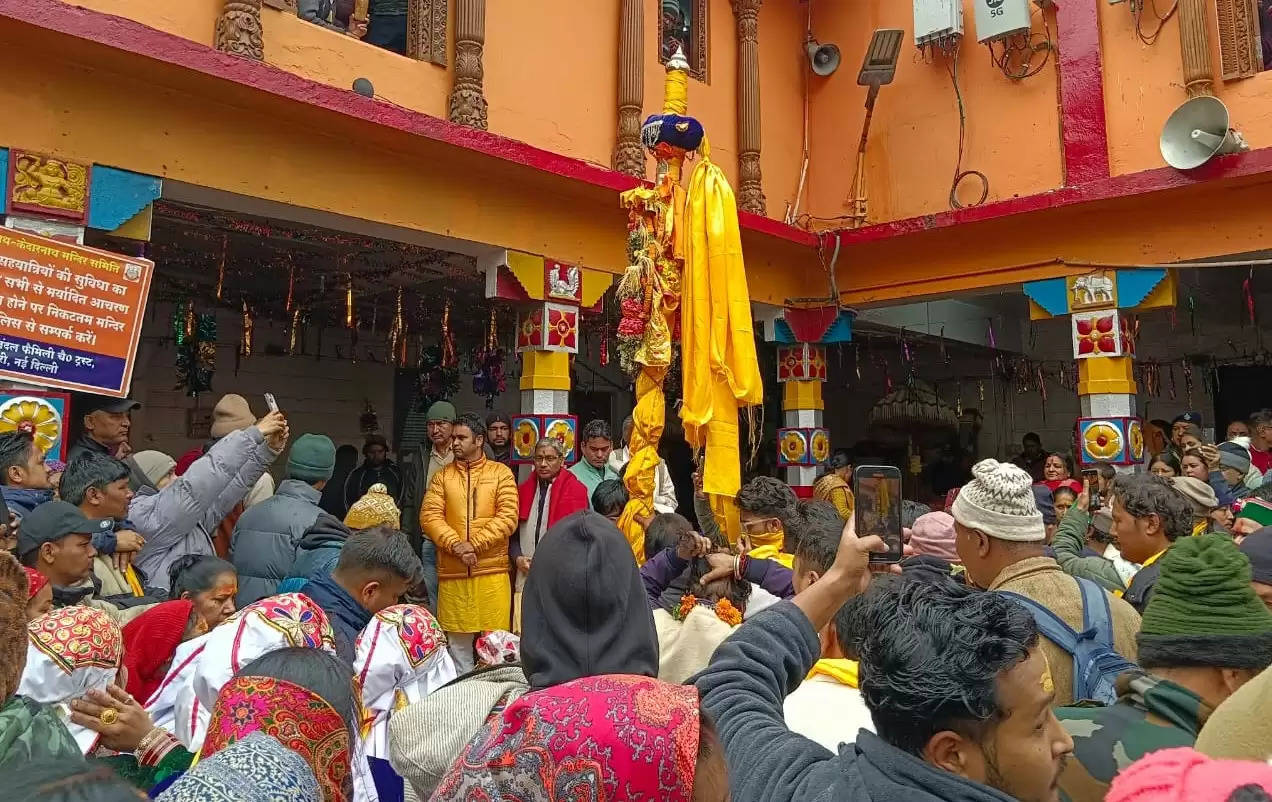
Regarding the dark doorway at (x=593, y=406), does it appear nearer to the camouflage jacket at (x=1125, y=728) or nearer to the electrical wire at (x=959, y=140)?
the electrical wire at (x=959, y=140)

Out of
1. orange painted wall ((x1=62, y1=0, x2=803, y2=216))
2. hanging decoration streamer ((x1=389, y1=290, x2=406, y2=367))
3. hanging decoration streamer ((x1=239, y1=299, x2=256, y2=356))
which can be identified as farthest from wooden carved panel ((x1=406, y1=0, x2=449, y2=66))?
hanging decoration streamer ((x1=239, y1=299, x2=256, y2=356))

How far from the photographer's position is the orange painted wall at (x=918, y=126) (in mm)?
8328

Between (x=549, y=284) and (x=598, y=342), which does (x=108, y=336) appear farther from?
(x=598, y=342)

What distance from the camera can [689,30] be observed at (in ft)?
28.1

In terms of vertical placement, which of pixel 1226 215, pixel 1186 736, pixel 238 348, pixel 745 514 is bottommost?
pixel 1186 736

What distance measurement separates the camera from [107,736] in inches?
83.2

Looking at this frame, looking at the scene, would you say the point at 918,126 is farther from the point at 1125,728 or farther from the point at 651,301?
the point at 1125,728

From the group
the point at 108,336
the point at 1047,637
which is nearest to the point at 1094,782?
the point at 1047,637

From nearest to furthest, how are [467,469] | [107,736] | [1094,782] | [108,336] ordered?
1. [1094,782]
2. [107,736]
3. [108,336]
4. [467,469]

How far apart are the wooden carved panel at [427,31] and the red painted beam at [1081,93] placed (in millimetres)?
5471

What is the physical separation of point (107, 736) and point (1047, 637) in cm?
223

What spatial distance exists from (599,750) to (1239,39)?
854 centimetres

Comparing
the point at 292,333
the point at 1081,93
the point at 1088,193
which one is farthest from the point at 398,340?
the point at 1081,93

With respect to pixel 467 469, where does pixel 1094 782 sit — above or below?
below
